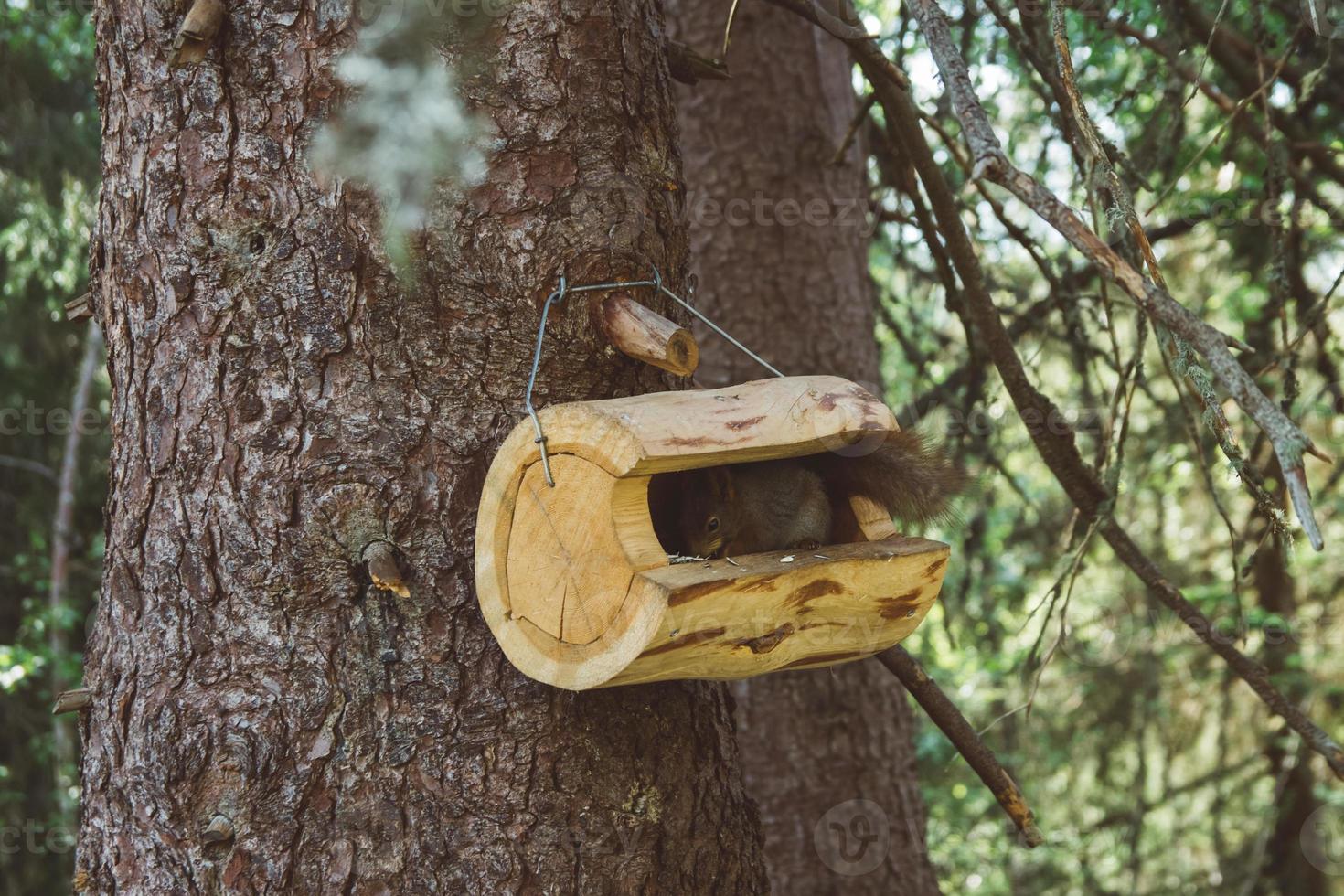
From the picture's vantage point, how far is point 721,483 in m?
1.79

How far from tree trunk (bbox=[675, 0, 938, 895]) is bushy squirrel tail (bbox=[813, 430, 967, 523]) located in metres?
1.91

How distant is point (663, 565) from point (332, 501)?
0.48m

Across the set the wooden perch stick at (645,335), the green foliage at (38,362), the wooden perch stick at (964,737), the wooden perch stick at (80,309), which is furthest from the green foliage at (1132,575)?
the green foliage at (38,362)

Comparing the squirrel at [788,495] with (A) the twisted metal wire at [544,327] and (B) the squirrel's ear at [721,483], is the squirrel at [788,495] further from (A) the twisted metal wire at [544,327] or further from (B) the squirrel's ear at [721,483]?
(A) the twisted metal wire at [544,327]

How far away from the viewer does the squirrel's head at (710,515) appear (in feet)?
5.83

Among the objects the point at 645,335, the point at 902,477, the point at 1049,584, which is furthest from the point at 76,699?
the point at 1049,584

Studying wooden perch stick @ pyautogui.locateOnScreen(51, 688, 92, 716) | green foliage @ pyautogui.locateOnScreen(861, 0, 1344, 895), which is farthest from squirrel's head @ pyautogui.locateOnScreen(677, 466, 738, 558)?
green foliage @ pyautogui.locateOnScreen(861, 0, 1344, 895)

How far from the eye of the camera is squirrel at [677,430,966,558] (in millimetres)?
1778

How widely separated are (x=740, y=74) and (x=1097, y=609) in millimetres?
3788

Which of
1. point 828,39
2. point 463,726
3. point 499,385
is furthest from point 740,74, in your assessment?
point 463,726

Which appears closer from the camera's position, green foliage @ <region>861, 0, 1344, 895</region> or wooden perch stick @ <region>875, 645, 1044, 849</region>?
wooden perch stick @ <region>875, 645, 1044, 849</region>

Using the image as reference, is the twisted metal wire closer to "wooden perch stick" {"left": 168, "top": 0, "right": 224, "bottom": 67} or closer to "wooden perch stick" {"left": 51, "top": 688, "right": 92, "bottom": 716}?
"wooden perch stick" {"left": 168, "top": 0, "right": 224, "bottom": 67}

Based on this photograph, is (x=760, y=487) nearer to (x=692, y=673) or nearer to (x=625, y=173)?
(x=692, y=673)

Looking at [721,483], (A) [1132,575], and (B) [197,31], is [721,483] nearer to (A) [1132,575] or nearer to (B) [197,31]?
(B) [197,31]
